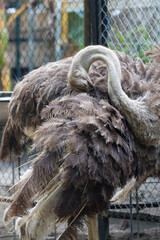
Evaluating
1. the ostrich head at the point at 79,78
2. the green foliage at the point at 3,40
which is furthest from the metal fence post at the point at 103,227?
the green foliage at the point at 3,40

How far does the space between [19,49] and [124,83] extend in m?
4.13

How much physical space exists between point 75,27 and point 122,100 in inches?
185

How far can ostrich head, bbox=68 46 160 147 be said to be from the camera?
8.30ft

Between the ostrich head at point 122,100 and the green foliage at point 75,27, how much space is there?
392 cm

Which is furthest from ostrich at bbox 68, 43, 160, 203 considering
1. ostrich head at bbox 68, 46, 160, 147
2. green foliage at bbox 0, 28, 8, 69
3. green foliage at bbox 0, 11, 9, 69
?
green foliage at bbox 0, 11, 9, 69

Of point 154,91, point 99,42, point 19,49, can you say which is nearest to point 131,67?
point 154,91

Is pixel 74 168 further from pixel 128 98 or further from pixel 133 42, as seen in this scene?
pixel 133 42

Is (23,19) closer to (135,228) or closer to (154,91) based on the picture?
(135,228)

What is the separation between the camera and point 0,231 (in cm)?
418

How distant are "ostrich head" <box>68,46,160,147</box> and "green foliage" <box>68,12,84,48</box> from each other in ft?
12.8

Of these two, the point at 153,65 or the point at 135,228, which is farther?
the point at 135,228

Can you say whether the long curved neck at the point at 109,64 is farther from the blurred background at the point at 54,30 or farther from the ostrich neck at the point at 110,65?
the blurred background at the point at 54,30

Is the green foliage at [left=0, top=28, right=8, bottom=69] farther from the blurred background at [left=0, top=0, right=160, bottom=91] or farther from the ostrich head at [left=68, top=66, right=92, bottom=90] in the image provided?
the ostrich head at [left=68, top=66, right=92, bottom=90]

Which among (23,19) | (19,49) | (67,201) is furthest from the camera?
(23,19)
